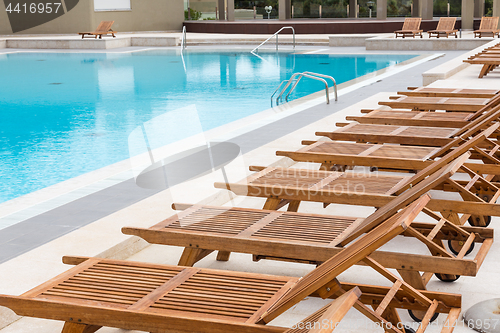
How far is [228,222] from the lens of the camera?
338cm

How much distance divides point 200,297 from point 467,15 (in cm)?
2778

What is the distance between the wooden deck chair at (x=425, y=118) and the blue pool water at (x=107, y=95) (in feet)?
12.2

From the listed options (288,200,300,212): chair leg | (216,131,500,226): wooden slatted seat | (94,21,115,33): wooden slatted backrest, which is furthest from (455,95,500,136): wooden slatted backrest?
(94,21,115,33): wooden slatted backrest

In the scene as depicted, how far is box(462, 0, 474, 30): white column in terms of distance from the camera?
88.7ft

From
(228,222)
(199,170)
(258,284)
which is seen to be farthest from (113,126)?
(258,284)

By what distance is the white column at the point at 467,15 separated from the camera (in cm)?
2703

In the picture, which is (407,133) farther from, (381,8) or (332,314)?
(381,8)

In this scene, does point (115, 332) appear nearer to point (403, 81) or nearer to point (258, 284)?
point (258, 284)

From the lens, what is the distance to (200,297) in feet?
8.30

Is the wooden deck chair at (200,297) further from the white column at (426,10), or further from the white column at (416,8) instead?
the white column at (416,8)

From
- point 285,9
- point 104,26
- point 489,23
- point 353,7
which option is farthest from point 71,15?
point 489,23

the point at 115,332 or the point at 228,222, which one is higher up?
the point at 228,222

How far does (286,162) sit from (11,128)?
6751 millimetres

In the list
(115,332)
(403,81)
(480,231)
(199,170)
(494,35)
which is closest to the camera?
(115,332)
